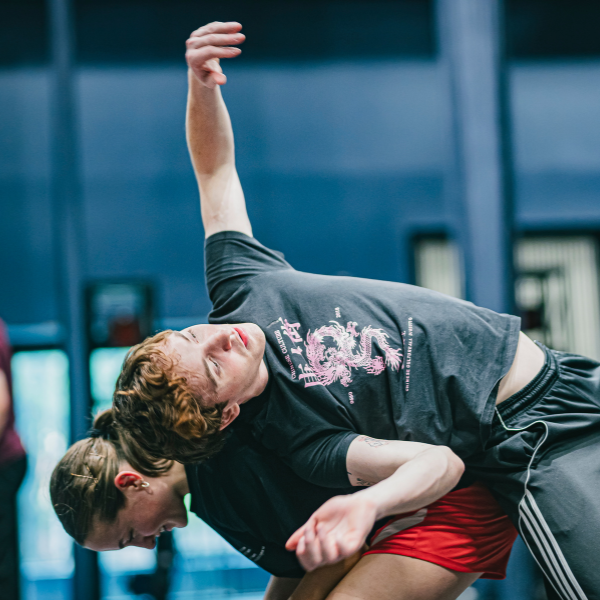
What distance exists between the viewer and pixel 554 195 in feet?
13.5

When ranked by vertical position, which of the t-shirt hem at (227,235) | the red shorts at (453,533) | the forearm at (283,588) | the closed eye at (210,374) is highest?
the t-shirt hem at (227,235)

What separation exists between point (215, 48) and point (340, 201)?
8.84 feet

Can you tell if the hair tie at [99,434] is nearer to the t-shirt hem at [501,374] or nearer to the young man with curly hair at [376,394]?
the young man with curly hair at [376,394]

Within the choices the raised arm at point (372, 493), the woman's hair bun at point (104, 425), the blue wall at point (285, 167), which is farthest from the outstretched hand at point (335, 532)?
the blue wall at point (285, 167)

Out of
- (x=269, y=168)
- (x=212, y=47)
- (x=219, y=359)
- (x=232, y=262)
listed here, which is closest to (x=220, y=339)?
(x=219, y=359)

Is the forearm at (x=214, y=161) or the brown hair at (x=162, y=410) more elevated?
the forearm at (x=214, y=161)

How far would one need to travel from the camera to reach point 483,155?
296 centimetres

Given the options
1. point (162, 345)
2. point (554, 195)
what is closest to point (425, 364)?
point (162, 345)

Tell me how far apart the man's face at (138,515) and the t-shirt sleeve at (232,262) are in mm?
423

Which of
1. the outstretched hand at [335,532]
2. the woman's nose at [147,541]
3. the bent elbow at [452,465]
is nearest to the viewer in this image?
the outstretched hand at [335,532]

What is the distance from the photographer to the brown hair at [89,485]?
1374 millimetres

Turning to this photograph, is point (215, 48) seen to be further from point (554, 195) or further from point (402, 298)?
point (554, 195)

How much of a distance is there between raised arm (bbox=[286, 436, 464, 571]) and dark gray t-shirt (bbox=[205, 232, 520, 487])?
54mm

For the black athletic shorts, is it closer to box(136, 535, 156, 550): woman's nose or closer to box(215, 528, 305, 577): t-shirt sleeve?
box(215, 528, 305, 577): t-shirt sleeve
